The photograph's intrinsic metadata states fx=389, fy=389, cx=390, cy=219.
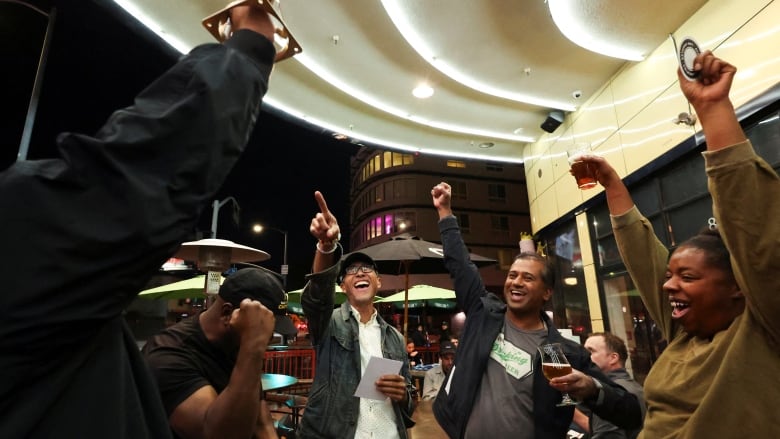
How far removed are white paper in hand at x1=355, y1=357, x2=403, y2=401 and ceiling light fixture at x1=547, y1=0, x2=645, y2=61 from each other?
5.53m

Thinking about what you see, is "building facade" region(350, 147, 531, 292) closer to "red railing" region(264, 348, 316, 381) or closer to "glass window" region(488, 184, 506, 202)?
"glass window" region(488, 184, 506, 202)

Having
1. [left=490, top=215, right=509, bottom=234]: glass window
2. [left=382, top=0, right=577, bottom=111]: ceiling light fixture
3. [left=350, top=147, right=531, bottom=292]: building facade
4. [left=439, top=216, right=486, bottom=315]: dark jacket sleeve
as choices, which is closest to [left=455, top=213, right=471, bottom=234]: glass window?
[left=350, top=147, right=531, bottom=292]: building facade

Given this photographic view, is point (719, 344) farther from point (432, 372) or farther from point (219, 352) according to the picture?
point (432, 372)

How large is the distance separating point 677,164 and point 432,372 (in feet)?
17.9

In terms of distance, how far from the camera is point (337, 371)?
2.71 meters

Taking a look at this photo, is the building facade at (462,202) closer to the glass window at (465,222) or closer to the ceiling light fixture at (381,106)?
the glass window at (465,222)

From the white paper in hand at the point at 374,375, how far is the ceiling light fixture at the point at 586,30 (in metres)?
5.53

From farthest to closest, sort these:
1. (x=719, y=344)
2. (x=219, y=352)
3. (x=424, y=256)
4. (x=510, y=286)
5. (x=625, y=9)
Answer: (x=625, y=9) < (x=424, y=256) < (x=510, y=286) < (x=219, y=352) < (x=719, y=344)

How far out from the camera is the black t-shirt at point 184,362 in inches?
57.7

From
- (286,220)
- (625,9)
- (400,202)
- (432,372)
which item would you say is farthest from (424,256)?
(286,220)

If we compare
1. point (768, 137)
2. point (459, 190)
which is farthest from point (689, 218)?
point (459, 190)

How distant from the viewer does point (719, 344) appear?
1.45m

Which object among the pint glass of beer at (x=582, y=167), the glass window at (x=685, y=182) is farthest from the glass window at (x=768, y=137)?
the pint glass of beer at (x=582, y=167)

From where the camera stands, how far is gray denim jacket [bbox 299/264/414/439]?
2527mm
